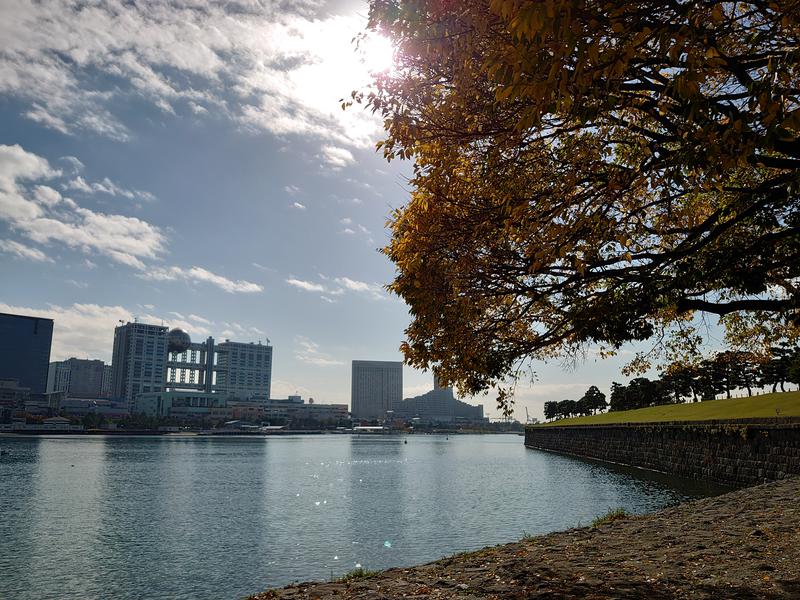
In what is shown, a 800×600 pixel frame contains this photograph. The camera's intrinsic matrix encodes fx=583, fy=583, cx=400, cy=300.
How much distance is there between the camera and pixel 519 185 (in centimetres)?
1008

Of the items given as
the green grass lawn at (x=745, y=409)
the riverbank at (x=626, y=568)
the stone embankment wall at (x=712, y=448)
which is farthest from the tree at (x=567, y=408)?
the riverbank at (x=626, y=568)

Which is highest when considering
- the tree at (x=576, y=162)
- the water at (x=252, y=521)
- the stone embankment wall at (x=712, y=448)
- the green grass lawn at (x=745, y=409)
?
the tree at (x=576, y=162)

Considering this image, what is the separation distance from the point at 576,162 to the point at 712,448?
144ft

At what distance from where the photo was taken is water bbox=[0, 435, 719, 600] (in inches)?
838

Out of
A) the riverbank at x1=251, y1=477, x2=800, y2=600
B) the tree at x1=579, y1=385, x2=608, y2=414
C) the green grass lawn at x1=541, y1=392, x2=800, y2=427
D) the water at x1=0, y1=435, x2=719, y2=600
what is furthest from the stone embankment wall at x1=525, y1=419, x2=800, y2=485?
the tree at x1=579, y1=385, x2=608, y2=414

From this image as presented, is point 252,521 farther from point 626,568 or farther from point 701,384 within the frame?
point 701,384

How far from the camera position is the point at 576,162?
32.9 ft

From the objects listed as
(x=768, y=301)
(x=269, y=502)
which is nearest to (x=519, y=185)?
(x=768, y=301)

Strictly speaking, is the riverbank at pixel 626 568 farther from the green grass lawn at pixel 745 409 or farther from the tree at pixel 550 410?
the tree at pixel 550 410

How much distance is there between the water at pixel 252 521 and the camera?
21.3 m

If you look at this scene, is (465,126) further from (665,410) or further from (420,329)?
(665,410)

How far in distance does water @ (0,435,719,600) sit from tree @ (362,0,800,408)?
1344 cm

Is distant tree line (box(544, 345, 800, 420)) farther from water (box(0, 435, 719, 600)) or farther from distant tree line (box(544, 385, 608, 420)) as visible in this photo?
water (box(0, 435, 719, 600))

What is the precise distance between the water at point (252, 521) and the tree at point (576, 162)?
13439mm
